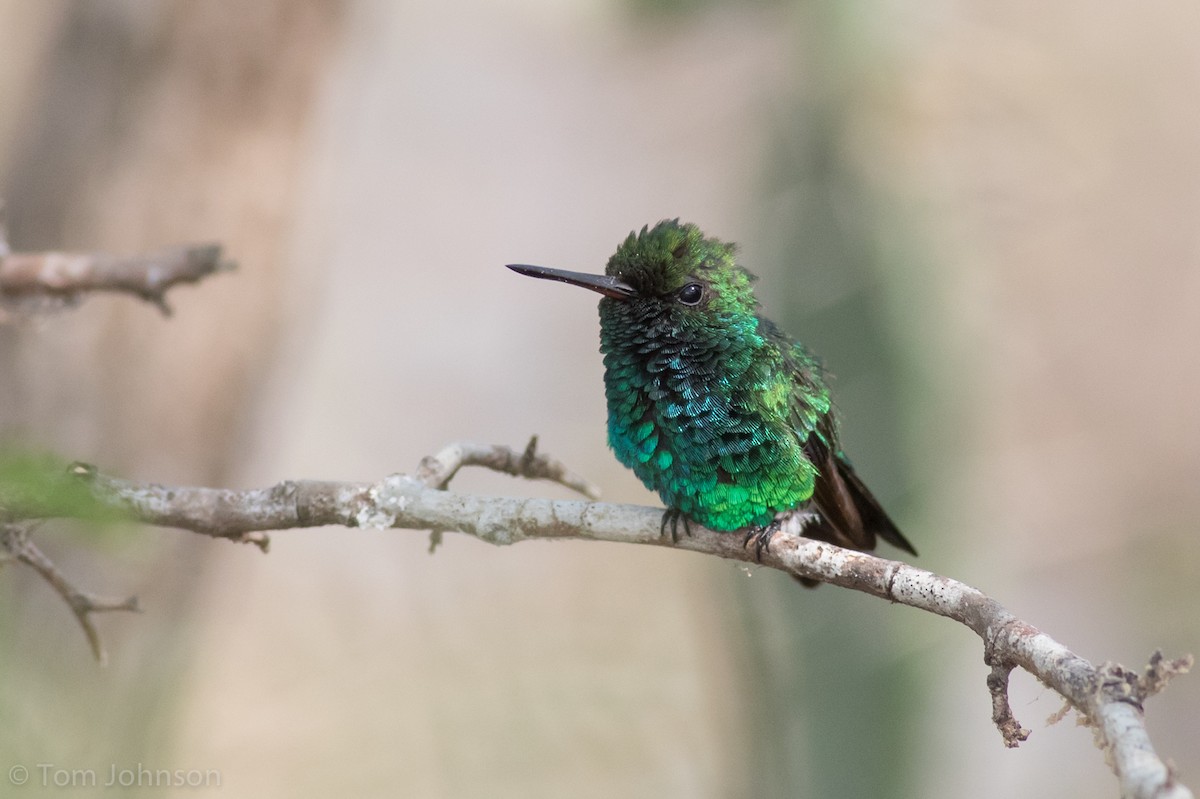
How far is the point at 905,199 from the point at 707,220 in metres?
5.66

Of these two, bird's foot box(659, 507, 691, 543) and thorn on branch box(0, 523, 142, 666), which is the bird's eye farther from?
thorn on branch box(0, 523, 142, 666)

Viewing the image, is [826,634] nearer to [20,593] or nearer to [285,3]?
[20,593]

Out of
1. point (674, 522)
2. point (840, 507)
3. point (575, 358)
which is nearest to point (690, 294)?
point (674, 522)

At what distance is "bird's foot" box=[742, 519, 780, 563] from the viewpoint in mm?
2904

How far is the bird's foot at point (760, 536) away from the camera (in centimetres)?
290

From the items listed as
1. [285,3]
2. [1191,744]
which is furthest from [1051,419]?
[285,3]

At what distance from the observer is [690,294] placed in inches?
134

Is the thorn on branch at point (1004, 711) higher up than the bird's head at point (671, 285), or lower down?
lower down

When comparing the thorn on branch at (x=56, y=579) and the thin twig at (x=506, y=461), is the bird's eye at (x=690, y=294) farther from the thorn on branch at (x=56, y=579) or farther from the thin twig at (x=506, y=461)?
the thorn on branch at (x=56, y=579)

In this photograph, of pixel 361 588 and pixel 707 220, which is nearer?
pixel 361 588

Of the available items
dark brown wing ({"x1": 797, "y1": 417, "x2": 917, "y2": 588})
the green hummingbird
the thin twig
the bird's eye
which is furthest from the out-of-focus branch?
dark brown wing ({"x1": 797, "y1": 417, "x2": 917, "y2": 588})

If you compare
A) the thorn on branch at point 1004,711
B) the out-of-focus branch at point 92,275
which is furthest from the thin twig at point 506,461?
the thorn on branch at point 1004,711

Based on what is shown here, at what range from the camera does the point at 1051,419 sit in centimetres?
959

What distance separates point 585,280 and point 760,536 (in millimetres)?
901
